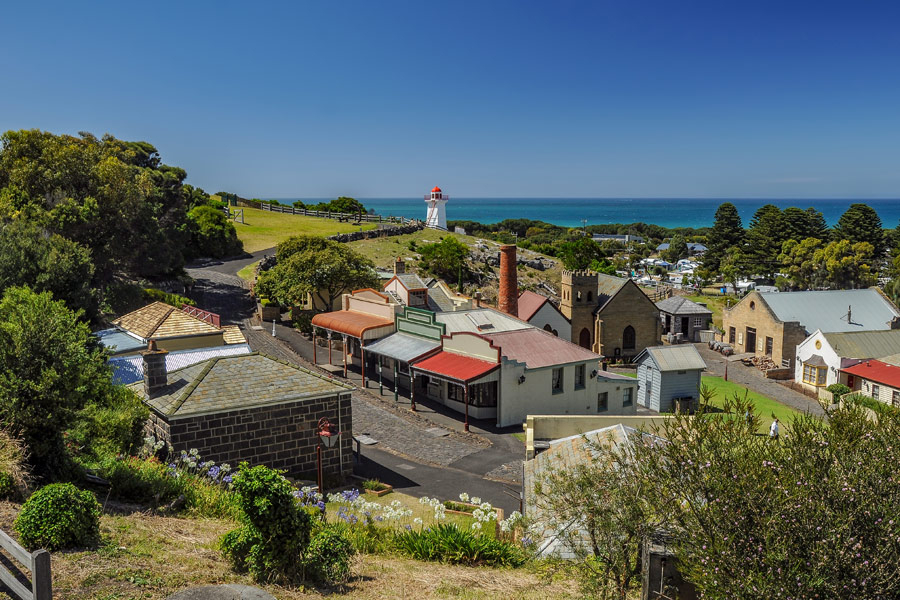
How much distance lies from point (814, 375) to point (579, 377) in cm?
1736

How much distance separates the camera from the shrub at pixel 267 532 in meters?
9.70

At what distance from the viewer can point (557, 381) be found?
31.5 meters

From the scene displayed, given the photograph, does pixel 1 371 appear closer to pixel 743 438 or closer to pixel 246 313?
pixel 743 438

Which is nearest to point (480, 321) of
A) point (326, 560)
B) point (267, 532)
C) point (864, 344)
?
point (864, 344)

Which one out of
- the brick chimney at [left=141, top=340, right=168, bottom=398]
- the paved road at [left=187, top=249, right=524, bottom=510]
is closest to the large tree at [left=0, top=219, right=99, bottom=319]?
the paved road at [left=187, top=249, right=524, bottom=510]

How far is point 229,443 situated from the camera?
61.4 ft

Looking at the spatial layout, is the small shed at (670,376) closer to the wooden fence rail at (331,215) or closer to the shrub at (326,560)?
the shrub at (326,560)

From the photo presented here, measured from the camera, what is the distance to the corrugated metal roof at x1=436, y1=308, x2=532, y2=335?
34.2m

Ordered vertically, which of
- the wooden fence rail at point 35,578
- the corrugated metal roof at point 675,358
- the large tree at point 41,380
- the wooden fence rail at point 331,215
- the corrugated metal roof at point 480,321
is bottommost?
the corrugated metal roof at point 675,358

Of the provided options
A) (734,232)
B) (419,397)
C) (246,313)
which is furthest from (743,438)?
(734,232)

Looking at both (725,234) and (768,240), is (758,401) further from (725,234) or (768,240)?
(725,234)

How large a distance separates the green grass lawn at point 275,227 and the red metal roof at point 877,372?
55.4 meters

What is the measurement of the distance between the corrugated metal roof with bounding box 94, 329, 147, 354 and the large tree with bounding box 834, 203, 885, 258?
8470 cm

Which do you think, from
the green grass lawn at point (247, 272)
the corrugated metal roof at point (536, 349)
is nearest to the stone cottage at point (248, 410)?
the corrugated metal roof at point (536, 349)
